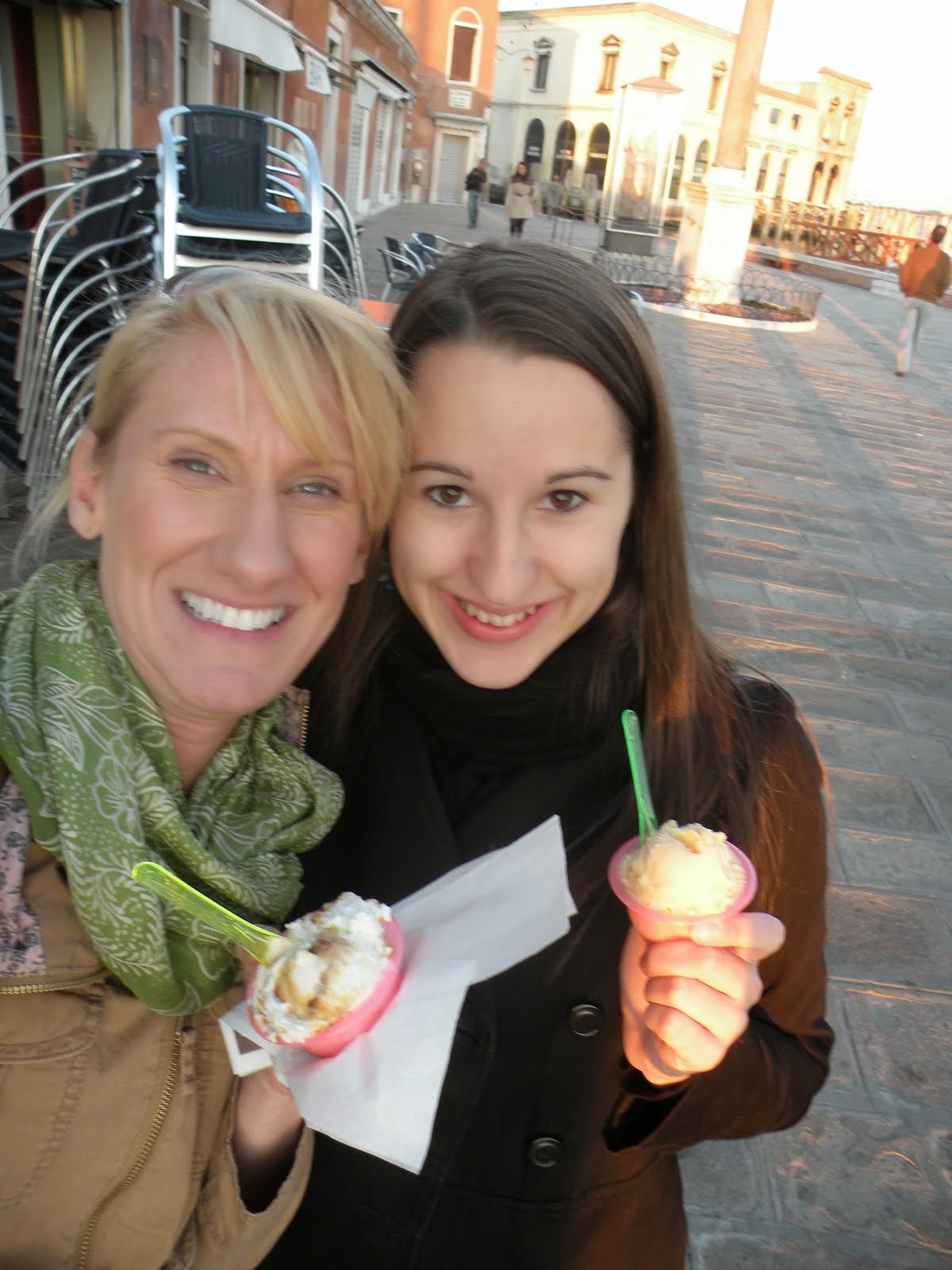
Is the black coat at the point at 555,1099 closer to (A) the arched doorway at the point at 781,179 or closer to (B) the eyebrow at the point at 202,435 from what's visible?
(B) the eyebrow at the point at 202,435

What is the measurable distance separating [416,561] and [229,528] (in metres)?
0.32

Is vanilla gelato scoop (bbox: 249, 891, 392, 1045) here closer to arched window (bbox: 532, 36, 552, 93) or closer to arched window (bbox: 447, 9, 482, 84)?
arched window (bbox: 447, 9, 482, 84)

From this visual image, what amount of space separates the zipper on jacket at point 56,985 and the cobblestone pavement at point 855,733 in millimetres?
1747

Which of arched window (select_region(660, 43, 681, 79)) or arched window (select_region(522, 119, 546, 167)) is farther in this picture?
arched window (select_region(522, 119, 546, 167))

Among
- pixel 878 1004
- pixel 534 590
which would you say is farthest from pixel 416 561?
pixel 878 1004

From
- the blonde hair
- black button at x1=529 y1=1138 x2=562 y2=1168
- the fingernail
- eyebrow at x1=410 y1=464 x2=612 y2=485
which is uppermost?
the blonde hair

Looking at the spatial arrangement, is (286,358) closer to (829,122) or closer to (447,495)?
(447,495)

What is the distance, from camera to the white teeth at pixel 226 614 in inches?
53.9

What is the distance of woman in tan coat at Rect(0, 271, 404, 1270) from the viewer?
122 cm

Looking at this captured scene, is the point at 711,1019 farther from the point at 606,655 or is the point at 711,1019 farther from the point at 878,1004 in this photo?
the point at 878,1004

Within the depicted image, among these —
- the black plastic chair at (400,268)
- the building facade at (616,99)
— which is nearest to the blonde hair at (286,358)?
the black plastic chair at (400,268)

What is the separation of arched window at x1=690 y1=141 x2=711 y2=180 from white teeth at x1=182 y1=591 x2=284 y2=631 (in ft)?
236

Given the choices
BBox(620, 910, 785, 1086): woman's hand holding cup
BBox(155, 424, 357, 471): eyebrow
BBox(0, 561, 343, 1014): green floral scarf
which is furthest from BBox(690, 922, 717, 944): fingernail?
BBox(155, 424, 357, 471): eyebrow

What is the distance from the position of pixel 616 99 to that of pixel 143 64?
51.4 meters
